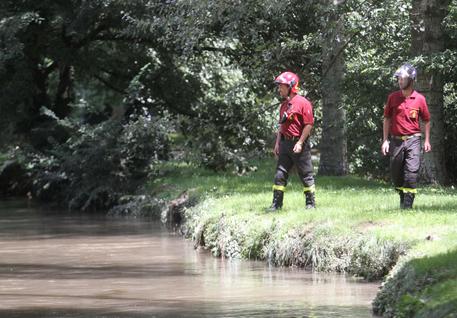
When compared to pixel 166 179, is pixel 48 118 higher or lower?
higher

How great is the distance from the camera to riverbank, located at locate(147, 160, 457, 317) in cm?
955

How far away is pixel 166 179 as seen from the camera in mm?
24734

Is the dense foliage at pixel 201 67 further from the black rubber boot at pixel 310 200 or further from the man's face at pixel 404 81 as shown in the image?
the black rubber boot at pixel 310 200

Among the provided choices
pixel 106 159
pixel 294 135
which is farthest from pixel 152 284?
pixel 106 159

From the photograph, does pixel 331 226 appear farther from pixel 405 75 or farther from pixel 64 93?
pixel 64 93

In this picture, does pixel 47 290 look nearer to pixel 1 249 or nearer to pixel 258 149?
pixel 1 249

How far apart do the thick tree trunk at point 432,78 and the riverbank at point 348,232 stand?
0.99 meters

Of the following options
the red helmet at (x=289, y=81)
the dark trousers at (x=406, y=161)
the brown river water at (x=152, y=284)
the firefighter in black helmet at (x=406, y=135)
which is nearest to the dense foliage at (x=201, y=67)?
the red helmet at (x=289, y=81)

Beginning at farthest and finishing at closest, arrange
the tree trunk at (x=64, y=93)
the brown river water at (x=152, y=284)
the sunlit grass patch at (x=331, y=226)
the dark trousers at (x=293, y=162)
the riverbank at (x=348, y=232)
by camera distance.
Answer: the tree trunk at (x=64, y=93)
the dark trousers at (x=293, y=162)
the sunlit grass patch at (x=331, y=226)
the brown river water at (x=152, y=284)
the riverbank at (x=348, y=232)

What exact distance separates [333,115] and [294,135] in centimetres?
660

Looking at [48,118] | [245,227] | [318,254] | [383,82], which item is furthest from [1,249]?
[48,118]

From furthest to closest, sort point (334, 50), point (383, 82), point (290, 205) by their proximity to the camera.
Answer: point (334, 50)
point (383, 82)
point (290, 205)

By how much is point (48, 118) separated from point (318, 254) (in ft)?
56.3

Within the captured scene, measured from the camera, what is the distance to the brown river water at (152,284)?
33.3 feet
